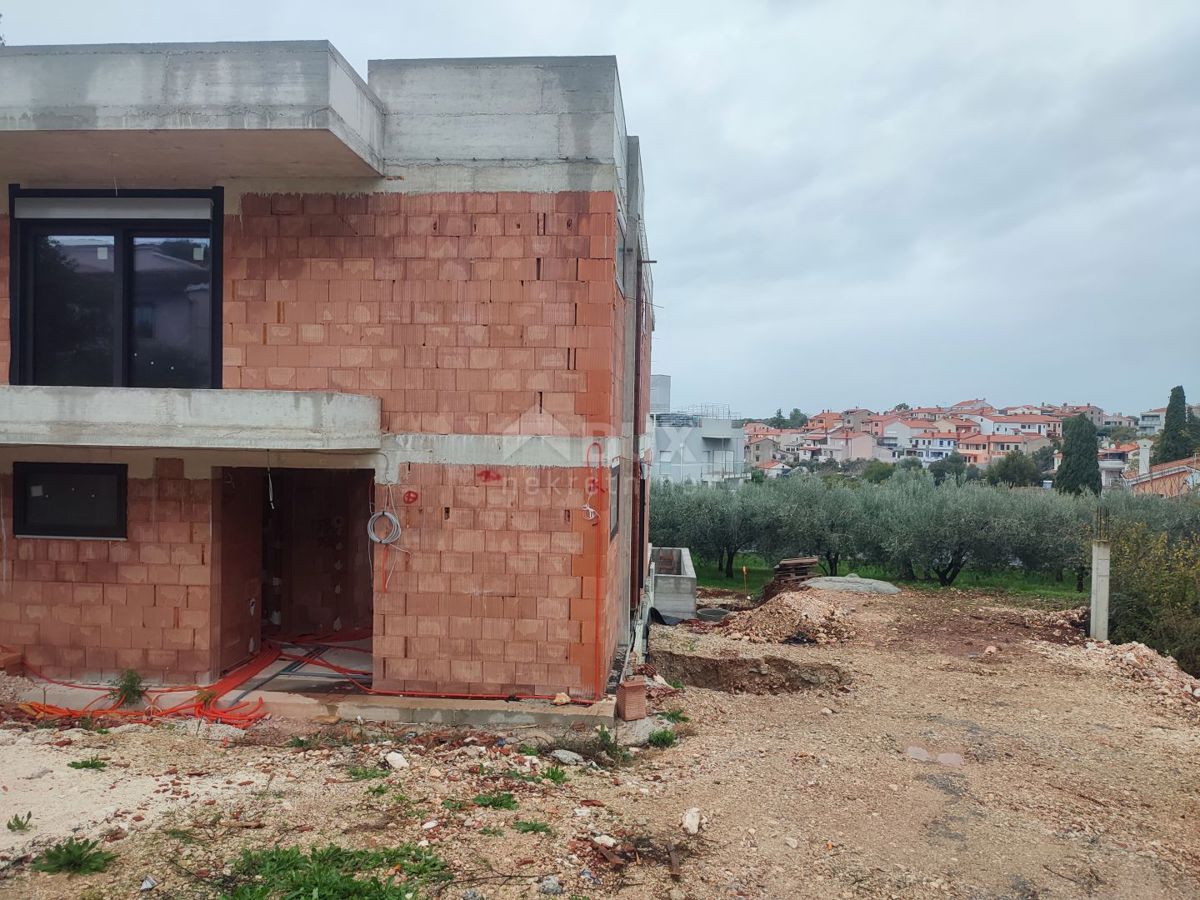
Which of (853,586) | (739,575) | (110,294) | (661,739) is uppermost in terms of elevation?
(110,294)

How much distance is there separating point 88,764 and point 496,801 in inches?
126

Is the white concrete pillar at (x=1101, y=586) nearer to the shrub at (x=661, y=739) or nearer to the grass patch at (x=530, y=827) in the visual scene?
the shrub at (x=661, y=739)

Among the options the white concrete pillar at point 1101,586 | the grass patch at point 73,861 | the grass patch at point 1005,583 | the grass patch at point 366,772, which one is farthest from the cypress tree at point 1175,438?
the grass patch at point 73,861

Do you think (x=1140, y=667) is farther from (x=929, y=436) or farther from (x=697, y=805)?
(x=929, y=436)

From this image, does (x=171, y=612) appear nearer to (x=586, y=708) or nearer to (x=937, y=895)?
(x=586, y=708)

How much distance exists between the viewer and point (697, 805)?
243 inches

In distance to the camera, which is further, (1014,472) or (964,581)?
(1014,472)

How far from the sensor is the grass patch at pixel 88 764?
20.4 feet

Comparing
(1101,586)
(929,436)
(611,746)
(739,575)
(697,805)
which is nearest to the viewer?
(697,805)

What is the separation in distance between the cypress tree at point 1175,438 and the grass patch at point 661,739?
188 ft

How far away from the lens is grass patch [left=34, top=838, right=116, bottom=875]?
472 cm

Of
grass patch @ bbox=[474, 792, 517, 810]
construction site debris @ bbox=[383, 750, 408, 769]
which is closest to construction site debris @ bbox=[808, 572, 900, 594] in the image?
construction site debris @ bbox=[383, 750, 408, 769]

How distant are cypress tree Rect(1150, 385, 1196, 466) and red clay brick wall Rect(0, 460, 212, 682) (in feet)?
197

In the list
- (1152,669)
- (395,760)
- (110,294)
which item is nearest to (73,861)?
(395,760)
